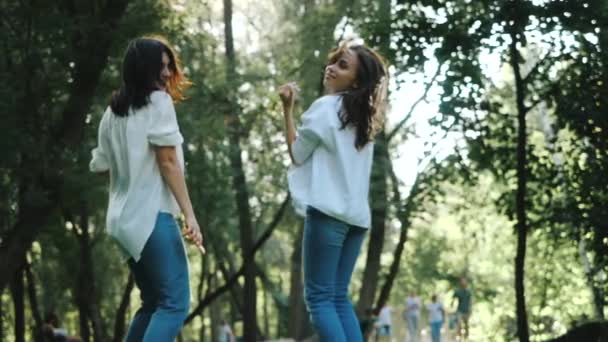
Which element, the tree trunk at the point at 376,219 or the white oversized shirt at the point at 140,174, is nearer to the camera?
the white oversized shirt at the point at 140,174

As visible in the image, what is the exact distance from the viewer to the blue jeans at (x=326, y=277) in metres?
5.21

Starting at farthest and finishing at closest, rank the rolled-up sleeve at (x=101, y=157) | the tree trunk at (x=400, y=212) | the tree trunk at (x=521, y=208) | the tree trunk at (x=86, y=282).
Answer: the tree trunk at (x=86, y=282) → the tree trunk at (x=400, y=212) → the tree trunk at (x=521, y=208) → the rolled-up sleeve at (x=101, y=157)

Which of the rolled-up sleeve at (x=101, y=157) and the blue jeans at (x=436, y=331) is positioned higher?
the rolled-up sleeve at (x=101, y=157)

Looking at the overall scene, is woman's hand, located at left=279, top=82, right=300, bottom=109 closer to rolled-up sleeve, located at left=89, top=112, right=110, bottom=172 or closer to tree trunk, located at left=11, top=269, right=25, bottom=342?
rolled-up sleeve, located at left=89, top=112, right=110, bottom=172

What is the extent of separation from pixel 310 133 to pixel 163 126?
0.79m

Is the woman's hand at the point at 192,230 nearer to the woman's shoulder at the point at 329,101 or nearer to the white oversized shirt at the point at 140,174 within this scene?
the white oversized shirt at the point at 140,174

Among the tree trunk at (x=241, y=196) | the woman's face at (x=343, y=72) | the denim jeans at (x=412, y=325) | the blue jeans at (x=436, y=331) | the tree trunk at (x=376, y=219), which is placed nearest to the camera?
the woman's face at (x=343, y=72)

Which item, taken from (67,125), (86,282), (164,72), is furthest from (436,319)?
(164,72)

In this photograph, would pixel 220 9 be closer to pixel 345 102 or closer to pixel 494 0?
pixel 494 0

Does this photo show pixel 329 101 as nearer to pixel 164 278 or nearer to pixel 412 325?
pixel 164 278

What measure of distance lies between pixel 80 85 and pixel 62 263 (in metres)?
12.9

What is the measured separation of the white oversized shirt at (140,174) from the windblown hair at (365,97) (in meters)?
0.90

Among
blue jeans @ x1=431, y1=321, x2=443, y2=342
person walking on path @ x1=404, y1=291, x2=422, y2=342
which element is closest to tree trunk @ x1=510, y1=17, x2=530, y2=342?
blue jeans @ x1=431, y1=321, x2=443, y2=342

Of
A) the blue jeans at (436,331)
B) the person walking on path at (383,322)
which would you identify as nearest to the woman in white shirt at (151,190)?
the blue jeans at (436,331)
